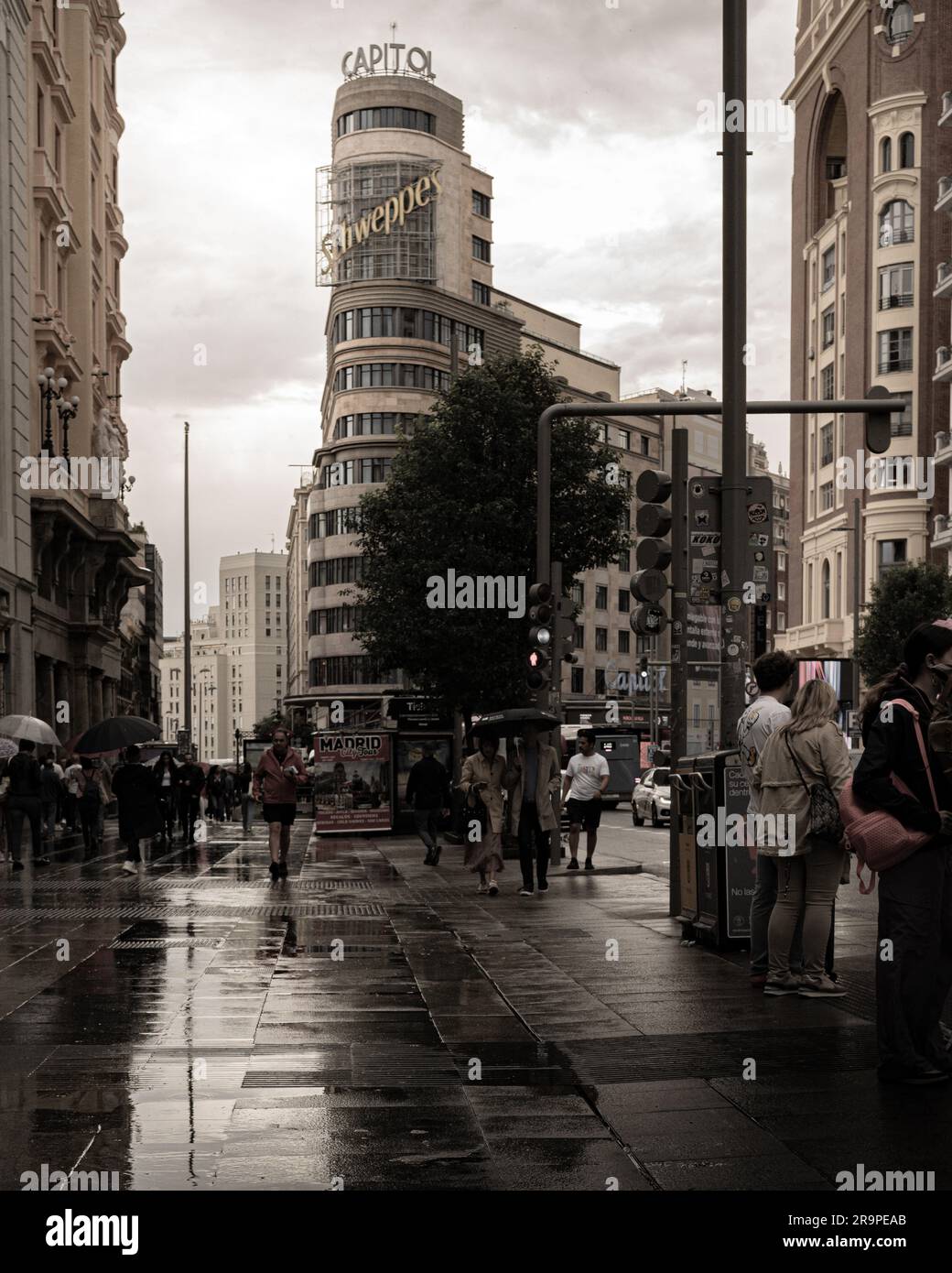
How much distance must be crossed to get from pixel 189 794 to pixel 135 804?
10.0 meters

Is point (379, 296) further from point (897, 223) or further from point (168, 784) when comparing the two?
point (168, 784)

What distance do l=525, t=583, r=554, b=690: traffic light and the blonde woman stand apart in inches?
407

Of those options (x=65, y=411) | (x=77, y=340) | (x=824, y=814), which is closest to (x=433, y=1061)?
(x=824, y=814)

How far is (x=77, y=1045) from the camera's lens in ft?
25.0

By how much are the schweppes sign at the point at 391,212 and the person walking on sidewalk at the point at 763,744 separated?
77.5 meters

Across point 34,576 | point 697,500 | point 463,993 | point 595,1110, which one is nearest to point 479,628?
point 34,576

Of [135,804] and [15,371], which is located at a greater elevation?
[15,371]

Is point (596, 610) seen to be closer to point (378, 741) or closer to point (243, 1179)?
point (378, 741)

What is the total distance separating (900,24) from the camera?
6675 centimetres

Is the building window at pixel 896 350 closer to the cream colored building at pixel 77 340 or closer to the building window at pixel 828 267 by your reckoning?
the building window at pixel 828 267

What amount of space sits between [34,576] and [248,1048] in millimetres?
33373

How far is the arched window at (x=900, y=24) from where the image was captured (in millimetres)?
66312

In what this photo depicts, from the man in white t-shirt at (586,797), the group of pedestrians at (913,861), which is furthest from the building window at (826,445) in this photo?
the group of pedestrians at (913,861)

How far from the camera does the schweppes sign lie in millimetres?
83812
